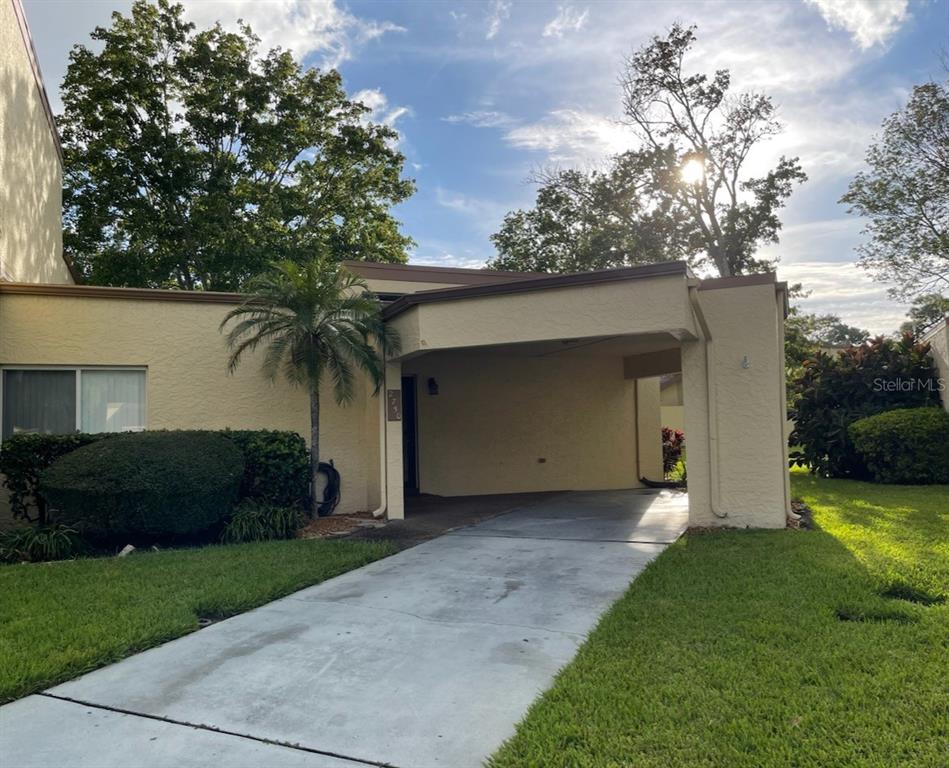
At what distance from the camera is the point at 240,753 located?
3.17 m

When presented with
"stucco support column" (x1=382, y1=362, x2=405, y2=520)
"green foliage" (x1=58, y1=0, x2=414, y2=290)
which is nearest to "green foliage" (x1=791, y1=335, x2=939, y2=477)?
"stucco support column" (x1=382, y1=362, x2=405, y2=520)

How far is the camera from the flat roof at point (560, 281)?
24.4ft

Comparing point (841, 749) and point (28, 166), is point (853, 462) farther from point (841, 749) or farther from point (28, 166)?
point (28, 166)

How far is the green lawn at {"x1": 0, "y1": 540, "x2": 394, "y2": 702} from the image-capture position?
14.2ft

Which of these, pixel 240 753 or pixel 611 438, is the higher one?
pixel 611 438

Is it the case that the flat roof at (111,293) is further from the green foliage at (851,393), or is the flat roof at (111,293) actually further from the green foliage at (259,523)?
the green foliage at (851,393)

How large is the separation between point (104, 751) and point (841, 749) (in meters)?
3.57

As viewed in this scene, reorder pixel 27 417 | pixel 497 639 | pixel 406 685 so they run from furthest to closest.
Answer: pixel 27 417 → pixel 497 639 → pixel 406 685

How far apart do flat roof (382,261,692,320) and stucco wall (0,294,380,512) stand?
225 cm

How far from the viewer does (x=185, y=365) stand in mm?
9703

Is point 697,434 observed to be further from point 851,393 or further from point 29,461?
point 29,461

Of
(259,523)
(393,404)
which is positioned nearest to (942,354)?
(393,404)

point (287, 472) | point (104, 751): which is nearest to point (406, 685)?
point (104, 751)

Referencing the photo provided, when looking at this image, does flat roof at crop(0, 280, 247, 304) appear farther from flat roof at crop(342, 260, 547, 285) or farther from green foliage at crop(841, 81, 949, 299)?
green foliage at crop(841, 81, 949, 299)
